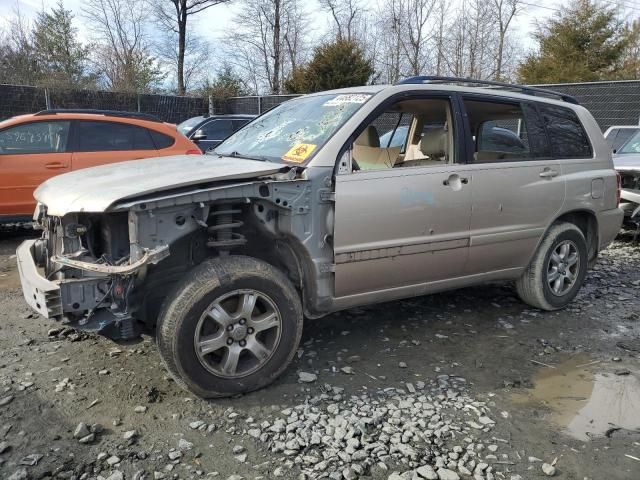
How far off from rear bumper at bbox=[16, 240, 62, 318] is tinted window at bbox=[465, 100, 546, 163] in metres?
3.15

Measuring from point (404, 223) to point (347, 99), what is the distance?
101 cm

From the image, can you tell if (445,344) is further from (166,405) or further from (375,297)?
(166,405)

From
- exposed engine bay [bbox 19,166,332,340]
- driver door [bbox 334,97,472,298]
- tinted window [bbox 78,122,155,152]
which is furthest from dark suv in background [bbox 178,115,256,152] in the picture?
exposed engine bay [bbox 19,166,332,340]

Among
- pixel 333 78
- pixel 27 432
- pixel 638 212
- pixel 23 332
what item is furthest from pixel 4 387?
pixel 333 78

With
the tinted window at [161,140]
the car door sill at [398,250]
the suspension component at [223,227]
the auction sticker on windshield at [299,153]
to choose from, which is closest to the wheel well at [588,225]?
the car door sill at [398,250]

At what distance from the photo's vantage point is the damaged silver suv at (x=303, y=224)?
285 centimetres

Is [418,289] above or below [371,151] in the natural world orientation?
below

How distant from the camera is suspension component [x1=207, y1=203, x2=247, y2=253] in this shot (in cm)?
307

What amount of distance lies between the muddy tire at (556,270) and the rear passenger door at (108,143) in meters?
5.27

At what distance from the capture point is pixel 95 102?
18031 mm

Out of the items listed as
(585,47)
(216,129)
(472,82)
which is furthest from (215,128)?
(585,47)

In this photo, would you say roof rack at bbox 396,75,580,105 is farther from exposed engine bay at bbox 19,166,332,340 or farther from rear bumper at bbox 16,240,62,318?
rear bumper at bbox 16,240,62,318

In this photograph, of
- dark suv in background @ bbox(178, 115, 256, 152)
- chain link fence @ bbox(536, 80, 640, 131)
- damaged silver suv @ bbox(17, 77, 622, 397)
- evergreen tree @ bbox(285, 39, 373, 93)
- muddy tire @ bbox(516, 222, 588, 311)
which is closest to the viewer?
damaged silver suv @ bbox(17, 77, 622, 397)

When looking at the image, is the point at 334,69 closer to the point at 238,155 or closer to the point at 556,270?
the point at 556,270
